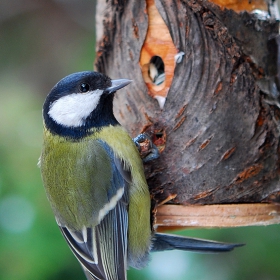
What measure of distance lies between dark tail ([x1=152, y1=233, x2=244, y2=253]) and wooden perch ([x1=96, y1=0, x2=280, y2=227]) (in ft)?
0.51

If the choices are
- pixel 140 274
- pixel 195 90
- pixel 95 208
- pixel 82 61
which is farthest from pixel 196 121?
pixel 82 61

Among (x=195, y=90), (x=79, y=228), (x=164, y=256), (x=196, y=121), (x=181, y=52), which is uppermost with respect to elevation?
(x=181, y=52)

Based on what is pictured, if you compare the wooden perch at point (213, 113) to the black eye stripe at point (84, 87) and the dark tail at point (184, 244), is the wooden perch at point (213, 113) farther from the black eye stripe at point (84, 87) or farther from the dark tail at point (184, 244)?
the black eye stripe at point (84, 87)

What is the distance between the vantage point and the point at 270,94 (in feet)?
5.94

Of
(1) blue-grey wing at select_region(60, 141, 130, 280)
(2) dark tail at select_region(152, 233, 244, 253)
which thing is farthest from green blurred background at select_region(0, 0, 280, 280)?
(1) blue-grey wing at select_region(60, 141, 130, 280)

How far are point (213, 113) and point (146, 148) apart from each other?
0.96 ft

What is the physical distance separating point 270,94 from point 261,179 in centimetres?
34

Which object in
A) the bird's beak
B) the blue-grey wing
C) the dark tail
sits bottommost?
the dark tail

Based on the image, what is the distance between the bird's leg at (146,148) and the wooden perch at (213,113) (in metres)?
0.03

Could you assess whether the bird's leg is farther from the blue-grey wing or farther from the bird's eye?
the bird's eye

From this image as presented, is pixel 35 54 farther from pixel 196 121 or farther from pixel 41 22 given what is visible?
pixel 196 121

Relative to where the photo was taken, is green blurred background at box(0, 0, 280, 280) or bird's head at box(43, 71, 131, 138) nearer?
bird's head at box(43, 71, 131, 138)

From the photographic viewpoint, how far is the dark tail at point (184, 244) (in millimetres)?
2033

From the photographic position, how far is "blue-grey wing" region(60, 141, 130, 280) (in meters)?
1.78
